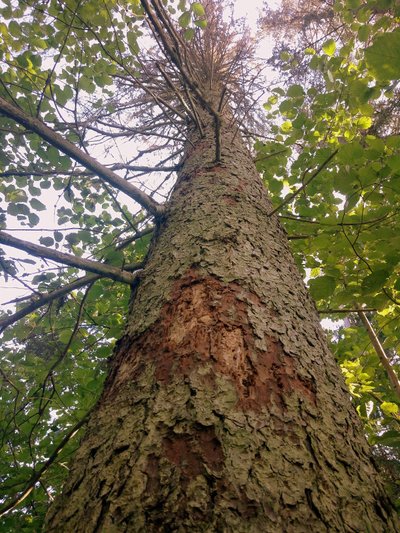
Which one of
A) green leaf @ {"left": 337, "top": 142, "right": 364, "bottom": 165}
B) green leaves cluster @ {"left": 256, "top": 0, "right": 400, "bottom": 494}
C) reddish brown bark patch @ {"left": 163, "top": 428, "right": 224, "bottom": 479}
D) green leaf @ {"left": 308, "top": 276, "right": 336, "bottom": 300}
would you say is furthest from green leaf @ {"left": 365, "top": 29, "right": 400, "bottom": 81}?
reddish brown bark patch @ {"left": 163, "top": 428, "right": 224, "bottom": 479}

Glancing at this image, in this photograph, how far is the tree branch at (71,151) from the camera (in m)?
1.53

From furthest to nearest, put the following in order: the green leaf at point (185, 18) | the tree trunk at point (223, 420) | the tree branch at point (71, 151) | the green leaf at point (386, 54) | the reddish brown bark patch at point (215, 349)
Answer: the green leaf at point (185, 18) < the tree branch at point (71, 151) < the green leaf at point (386, 54) < the reddish brown bark patch at point (215, 349) < the tree trunk at point (223, 420)

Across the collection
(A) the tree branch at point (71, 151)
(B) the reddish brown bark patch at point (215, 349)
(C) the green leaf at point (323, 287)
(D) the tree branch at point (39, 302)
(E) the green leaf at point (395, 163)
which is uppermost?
(A) the tree branch at point (71, 151)

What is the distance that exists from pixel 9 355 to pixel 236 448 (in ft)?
8.19

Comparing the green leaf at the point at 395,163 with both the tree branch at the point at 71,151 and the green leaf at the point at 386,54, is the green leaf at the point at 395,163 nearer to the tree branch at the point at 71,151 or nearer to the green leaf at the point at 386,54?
the green leaf at the point at 386,54

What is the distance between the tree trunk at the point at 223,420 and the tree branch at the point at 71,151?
0.54m

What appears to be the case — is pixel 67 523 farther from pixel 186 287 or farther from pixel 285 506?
pixel 186 287

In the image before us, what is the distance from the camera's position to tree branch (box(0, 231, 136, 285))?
1225 millimetres

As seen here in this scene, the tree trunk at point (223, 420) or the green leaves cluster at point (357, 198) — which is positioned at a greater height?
the green leaves cluster at point (357, 198)

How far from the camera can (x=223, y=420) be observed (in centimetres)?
71

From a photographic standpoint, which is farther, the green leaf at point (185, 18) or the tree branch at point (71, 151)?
the green leaf at point (185, 18)

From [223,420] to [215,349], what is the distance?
0.20 m

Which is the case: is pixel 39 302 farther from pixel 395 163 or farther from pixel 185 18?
pixel 185 18

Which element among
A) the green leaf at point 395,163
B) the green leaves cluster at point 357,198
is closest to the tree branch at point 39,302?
the green leaves cluster at point 357,198
